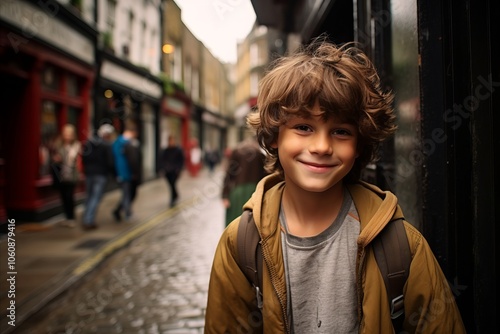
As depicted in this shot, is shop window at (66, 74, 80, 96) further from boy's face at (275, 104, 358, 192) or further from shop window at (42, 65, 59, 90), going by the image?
boy's face at (275, 104, 358, 192)

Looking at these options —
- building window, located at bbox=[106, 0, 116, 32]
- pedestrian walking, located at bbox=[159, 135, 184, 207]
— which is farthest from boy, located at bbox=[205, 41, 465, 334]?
building window, located at bbox=[106, 0, 116, 32]

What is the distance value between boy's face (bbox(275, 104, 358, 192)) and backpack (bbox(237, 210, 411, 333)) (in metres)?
0.25

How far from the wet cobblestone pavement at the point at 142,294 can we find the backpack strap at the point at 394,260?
8.24ft

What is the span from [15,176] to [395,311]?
8.62 meters

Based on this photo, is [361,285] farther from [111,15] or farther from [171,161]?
[111,15]

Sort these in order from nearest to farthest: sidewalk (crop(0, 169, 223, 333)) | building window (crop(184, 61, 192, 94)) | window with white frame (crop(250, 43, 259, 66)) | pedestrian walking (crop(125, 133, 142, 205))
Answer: sidewalk (crop(0, 169, 223, 333)) < pedestrian walking (crop(125, 133, 142, 205)) < building window (crop(184, 61, 192, 94)) < window with white frame (crop(250, 43, 259, 66))

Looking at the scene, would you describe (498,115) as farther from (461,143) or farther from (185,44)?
(185,44)

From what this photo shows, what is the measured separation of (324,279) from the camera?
135 centimetres

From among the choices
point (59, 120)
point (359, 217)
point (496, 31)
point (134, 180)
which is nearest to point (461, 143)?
point (496, 31)

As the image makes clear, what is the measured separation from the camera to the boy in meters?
1.28

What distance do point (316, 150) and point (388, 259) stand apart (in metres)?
0.42

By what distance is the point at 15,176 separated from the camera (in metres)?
8.14

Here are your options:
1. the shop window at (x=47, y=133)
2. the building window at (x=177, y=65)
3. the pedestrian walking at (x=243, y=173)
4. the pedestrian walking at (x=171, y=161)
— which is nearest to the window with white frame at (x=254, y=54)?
the building window at (x=177, y=65)

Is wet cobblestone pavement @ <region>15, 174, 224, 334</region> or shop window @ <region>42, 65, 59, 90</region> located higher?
shop window @ <region>42, 65, 59, 90</region>
